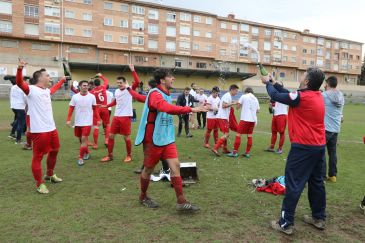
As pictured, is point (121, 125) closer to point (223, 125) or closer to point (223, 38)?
point (223, 125)

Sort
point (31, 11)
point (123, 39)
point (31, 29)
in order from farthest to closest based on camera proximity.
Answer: point (123, 39) → point (31, 29) → point (31, 11)

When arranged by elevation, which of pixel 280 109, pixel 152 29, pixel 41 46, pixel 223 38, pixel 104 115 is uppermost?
pixel 152 29

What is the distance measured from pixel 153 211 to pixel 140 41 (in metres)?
54.3

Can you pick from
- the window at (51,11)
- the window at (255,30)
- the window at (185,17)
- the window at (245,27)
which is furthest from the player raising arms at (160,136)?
the window at (255,30)

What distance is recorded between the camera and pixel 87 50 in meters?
52.8

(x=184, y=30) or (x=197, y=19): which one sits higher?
(x=197, y=19)

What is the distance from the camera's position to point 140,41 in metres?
56.7

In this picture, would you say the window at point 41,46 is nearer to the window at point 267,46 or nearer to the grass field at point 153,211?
the window at point 267,46

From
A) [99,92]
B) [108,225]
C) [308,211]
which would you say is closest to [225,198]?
[308,211]

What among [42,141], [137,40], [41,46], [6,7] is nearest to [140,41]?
[137,40]

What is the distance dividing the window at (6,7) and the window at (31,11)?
2019mm

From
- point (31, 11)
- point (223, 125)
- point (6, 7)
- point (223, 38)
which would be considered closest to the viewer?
point (223, 125)

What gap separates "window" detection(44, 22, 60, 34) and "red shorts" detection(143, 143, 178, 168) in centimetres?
5117

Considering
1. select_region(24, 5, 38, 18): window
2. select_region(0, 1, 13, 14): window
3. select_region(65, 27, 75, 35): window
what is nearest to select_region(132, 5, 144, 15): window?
select_region(65, 27, 75, 35): window
